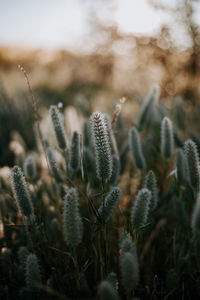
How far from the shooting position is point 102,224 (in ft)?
3.72

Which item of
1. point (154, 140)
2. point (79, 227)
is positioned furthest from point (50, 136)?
point (79, 227)

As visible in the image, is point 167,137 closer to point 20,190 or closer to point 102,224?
point 102,224

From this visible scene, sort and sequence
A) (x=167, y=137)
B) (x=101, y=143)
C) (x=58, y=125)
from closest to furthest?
(x=101, y=143) → (x=58, y=125) → (x=167, y=137)

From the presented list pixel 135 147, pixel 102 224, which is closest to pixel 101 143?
pixel 102 224

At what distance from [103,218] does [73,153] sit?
1.59 feet

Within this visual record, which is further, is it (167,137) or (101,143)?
(167,137)

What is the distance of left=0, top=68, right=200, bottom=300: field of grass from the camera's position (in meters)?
1.06

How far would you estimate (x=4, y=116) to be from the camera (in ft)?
13.9

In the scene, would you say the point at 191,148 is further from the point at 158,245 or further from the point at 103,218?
the point at 158,245

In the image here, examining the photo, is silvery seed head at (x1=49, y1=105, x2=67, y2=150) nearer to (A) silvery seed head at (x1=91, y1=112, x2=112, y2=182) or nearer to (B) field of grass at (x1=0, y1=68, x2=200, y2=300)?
(B) field of grass at (x1=0, y1=68, x2=200, y2=300)

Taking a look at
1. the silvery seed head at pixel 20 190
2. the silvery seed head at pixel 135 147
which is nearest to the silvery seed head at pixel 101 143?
the silvery seed head at pixel 20 190

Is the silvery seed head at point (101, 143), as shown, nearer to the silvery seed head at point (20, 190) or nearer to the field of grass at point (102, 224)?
the field of grass at point (102, 224)

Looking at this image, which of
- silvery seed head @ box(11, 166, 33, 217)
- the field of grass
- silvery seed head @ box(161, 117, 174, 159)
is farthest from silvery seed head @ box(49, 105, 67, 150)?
silvery seed head @ box(161, 117, 174, 159)

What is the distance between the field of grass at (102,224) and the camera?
3.48 feet
